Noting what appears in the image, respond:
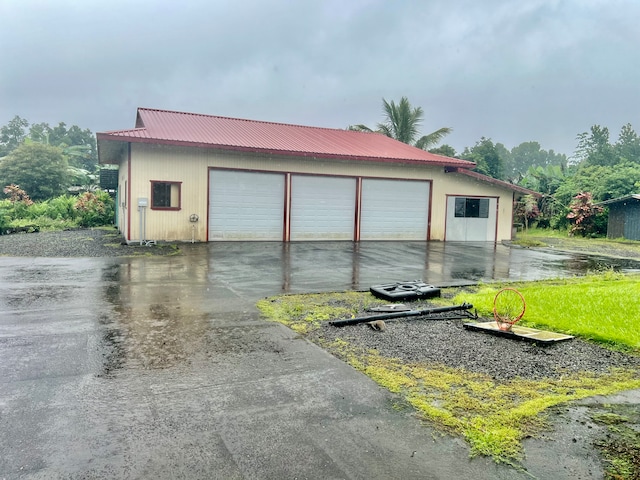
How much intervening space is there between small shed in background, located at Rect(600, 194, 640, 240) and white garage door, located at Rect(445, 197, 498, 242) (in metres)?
7.77

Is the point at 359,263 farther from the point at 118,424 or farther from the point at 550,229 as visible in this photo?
the point at 550,229

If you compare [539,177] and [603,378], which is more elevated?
[539,177]

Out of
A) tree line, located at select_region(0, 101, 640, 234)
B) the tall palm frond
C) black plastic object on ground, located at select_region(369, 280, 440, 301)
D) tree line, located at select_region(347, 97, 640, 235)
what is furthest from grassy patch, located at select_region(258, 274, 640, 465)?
the tall palm frond

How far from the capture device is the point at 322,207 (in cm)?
1766

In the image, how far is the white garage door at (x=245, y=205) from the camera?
16016 mm

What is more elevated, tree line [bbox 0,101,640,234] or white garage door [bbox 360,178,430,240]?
tree line [bbox 0,101,640,234]

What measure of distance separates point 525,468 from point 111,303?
5.66m

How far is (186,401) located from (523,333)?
371 cm

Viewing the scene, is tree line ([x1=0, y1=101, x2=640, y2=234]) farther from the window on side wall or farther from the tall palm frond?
the window on side wall

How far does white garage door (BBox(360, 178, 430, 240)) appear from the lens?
60.2 ft

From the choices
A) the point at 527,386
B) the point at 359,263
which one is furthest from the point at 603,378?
the point at 359,263

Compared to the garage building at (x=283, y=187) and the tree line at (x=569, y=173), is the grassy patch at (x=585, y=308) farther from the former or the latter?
the tree line at (x=569, y=173)

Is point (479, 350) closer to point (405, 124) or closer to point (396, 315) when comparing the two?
point (396, 315)

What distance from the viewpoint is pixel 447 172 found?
19.6m
